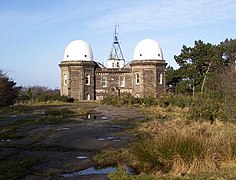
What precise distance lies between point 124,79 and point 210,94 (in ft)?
118

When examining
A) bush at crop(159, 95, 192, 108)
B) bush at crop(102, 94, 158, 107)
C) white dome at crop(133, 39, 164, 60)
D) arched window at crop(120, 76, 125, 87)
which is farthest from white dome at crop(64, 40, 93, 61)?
bush at crop(159, 95, 192, 108)

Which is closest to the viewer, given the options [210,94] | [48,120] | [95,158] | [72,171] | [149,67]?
[72,171]

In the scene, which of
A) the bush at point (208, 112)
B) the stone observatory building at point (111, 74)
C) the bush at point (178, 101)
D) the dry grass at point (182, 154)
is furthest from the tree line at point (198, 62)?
the dry grass at point (182, 154)

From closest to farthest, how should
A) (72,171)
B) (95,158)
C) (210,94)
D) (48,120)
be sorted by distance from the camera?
(72,171) < (95,158) < (48,120) < (210,94)

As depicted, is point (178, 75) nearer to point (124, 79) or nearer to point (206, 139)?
point (124, 79)

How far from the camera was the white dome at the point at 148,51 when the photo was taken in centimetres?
5744

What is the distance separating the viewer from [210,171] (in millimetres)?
8492

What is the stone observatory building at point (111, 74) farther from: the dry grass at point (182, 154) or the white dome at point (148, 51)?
the dry grass at point (182, 154)

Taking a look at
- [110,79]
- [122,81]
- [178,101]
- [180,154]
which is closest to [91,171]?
Answer: [180,154]

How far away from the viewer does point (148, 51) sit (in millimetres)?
57812

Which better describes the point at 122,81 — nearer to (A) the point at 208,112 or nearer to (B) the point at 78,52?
(B) the point at 78,52

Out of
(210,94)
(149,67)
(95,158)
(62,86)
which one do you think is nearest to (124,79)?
(149,67)

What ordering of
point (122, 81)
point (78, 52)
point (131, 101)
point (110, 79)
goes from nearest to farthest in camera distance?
point (131, 101)
point (78, 52)
point (110, 79)
point (122, 81)

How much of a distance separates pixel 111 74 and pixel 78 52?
627 cm
